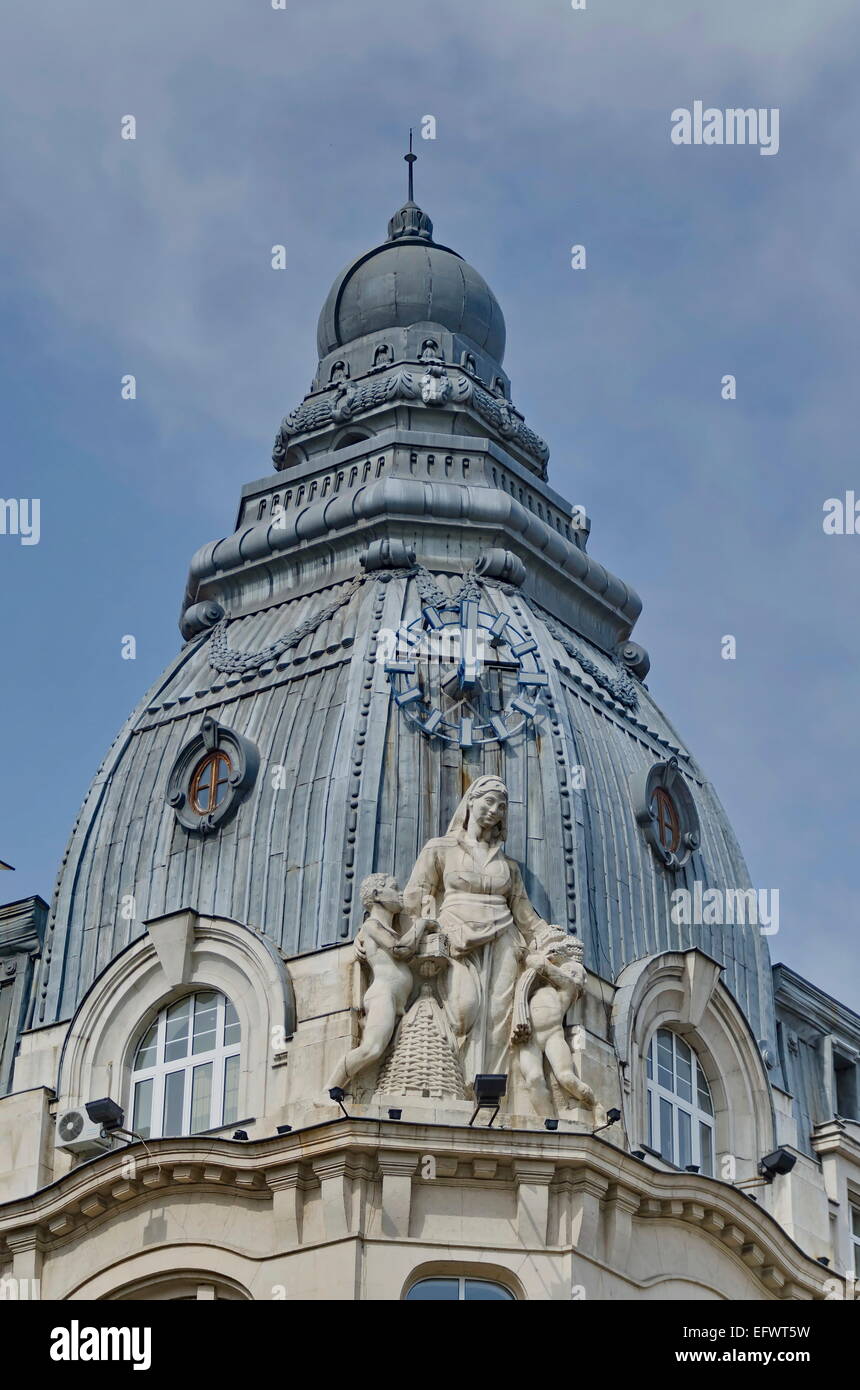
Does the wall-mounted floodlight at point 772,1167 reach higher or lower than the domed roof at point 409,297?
lower

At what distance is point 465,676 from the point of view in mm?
46188

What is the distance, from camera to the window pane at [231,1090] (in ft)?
141

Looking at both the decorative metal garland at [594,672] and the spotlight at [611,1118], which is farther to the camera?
the decorative metal garland at [594,672]

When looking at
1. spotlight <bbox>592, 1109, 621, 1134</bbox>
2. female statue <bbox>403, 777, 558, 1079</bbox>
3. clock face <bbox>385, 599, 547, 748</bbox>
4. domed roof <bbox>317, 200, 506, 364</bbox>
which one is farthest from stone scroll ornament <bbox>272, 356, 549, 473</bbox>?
spotlight <bbox>592, 1109, 621, 1134</bbox>

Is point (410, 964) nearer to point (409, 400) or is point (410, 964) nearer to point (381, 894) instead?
point (381, 894)

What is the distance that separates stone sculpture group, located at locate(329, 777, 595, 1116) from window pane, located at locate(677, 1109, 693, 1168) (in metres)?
3.18

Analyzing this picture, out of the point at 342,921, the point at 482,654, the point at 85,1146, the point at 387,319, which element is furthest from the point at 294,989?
the point at 387,319

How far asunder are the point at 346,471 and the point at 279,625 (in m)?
3.81

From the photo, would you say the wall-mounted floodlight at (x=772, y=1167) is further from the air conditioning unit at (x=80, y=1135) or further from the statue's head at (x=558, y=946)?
the air conditioning unit at (x=80, y=1135)

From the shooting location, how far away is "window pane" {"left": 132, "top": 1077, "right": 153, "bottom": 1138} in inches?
1731

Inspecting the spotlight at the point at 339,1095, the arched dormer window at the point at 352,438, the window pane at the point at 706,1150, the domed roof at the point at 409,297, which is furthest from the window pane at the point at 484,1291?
the domed roof at the point at 409,297

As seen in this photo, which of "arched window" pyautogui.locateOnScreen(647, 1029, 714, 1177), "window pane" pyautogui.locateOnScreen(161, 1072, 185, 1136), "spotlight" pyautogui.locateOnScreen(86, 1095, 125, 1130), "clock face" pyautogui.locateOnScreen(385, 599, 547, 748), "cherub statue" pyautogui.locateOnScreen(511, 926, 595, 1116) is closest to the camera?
"cherub statue" pyautogui.locateOnScreen(511, 926, 595, 1116)

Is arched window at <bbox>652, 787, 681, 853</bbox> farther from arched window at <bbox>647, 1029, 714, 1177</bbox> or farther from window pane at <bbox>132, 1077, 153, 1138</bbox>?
window pane at <bbox>132, 1077, 153, 1138</bbox>

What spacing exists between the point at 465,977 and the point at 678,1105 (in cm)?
483
